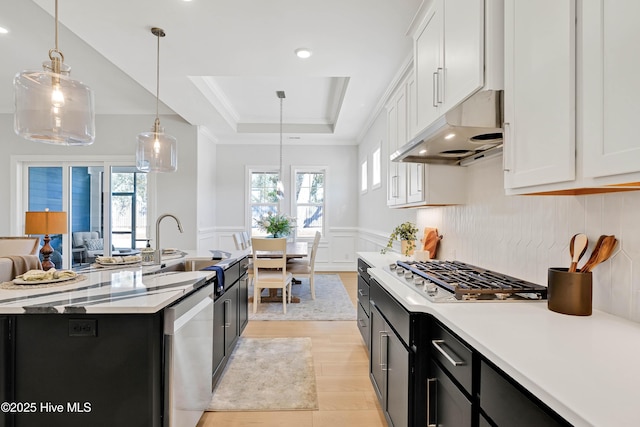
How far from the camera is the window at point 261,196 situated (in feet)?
22.8

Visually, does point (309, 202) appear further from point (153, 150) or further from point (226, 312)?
point (226, 312)

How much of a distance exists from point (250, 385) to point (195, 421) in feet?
2.03

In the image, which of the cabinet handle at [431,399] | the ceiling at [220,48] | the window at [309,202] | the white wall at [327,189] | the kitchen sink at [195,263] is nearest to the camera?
the cabinet handle at [431,399]

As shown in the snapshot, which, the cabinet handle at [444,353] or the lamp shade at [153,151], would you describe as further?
the lamp shade at [153,151]

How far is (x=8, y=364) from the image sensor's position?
1.31m

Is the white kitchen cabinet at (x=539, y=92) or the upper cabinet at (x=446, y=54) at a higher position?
the upper cabinet at (x=446, y=54)

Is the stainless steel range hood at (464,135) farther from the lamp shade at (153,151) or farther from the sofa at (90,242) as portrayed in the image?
the sofa at (90,242)

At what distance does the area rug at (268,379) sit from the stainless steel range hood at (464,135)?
1793mm

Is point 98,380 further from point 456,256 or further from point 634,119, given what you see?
point 456,256

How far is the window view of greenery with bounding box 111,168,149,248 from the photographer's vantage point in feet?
18.3

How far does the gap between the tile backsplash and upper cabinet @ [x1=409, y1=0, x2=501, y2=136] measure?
0.54m

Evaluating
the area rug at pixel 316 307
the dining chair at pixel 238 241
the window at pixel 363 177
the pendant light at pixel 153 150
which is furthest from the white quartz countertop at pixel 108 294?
the window at pixel 363 177

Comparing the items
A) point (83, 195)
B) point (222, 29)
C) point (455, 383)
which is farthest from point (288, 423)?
point (83, 195)

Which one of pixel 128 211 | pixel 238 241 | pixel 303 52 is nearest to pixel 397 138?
pixel 303 52
